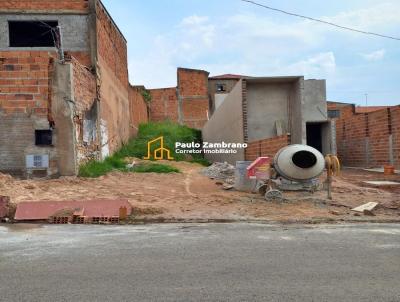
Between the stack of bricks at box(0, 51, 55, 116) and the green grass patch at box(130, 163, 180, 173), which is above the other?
the stack of bricks at box(0, 51, 55, 116)

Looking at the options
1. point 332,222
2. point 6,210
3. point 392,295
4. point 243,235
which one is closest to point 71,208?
point 6,210

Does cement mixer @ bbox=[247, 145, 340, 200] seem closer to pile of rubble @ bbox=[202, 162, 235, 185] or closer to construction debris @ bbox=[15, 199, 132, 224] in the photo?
pile of rubble @ bbox=[202, 162, 235, 185]

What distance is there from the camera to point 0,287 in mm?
3619

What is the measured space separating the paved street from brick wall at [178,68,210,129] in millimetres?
30905

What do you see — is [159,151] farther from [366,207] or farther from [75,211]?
[366,207]

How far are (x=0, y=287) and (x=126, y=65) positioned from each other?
20048 mm

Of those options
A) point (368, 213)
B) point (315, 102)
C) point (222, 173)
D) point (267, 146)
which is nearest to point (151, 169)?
point (222, 173)

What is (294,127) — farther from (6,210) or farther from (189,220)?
(6,210)

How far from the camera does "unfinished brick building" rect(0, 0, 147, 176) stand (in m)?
10.5

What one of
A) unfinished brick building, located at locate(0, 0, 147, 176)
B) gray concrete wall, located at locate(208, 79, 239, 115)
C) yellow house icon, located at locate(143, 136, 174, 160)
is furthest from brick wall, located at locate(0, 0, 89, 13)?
gray concrete wall, located at locate(208, 79, 239, 115)

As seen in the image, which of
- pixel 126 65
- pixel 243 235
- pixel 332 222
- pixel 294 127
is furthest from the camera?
pixel 126 65

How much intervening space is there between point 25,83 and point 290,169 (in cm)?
713

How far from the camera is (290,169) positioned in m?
9.99

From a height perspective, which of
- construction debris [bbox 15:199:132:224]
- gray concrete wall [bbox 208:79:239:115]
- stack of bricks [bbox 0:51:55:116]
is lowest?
construction debris [bbox 15:199:132:224]
